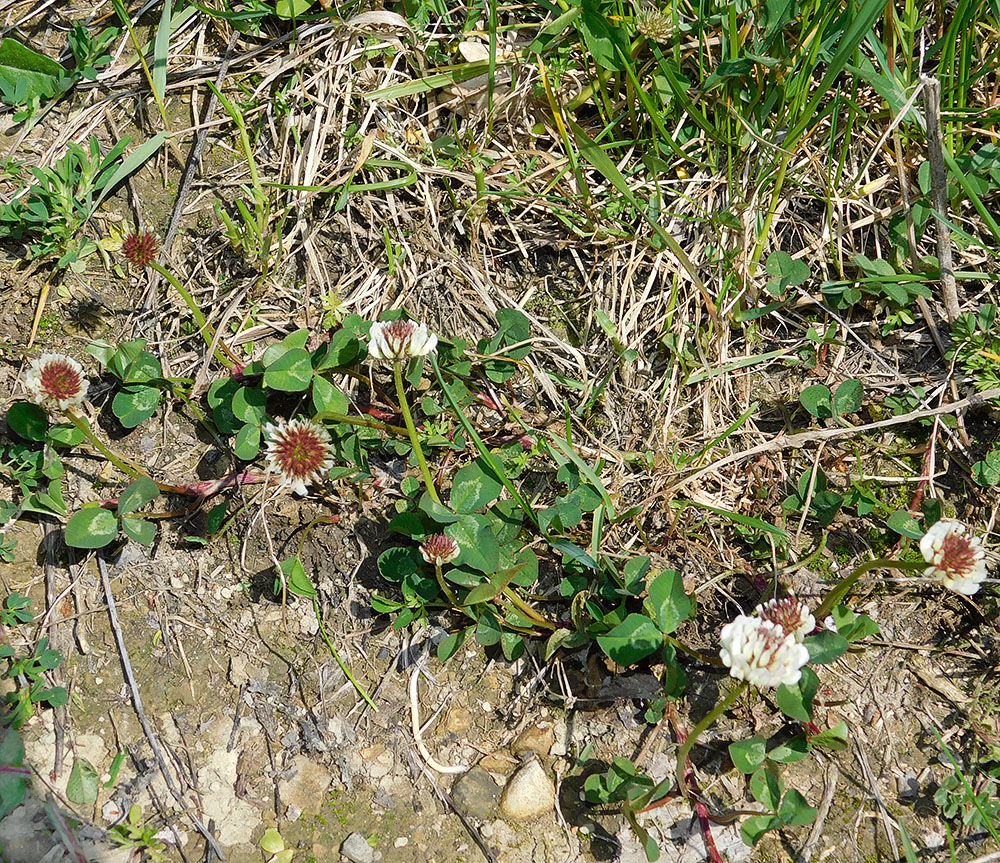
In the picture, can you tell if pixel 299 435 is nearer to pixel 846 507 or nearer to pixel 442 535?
pixel 442 535

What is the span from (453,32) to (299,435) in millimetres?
1369

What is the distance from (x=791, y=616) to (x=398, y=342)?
1.11m

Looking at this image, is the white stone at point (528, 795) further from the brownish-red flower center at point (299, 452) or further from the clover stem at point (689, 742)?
the brownish-red flower center at point (299, 452)

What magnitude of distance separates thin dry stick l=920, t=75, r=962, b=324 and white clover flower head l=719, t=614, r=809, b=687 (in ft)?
4.00

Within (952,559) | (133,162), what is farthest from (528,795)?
(133,162)

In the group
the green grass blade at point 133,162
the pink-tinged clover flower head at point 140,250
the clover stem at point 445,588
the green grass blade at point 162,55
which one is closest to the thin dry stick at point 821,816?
the clover stem at point 445,588

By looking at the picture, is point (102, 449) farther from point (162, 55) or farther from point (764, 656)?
point (764, 656)

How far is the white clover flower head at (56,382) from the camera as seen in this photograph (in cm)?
210

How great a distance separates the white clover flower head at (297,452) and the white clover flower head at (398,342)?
298 millimetres

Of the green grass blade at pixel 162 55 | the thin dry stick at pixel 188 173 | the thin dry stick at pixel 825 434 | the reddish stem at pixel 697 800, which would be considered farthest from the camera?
the green grass blade at pixel 162 55

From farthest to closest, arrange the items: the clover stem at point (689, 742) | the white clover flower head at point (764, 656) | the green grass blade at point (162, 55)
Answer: the green grass blade at point (162, 55)
the clover stem at point (689, 742)
the white clover flower head at point (764, 656)

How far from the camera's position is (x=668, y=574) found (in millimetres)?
2016

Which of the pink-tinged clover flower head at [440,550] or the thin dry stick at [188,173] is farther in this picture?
the thin dry stick at [188,173]

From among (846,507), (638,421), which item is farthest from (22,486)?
(846,507)
